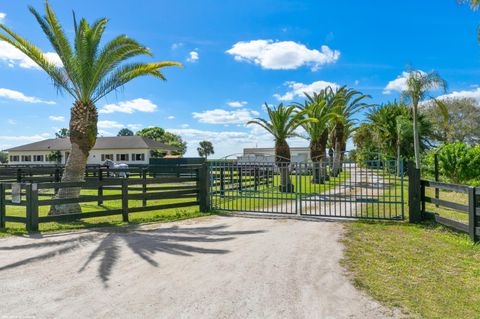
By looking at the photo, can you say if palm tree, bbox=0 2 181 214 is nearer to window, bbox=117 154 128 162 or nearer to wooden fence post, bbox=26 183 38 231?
wooden fence post, bbox=26 183 38 231

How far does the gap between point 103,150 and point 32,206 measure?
4285 centimetres

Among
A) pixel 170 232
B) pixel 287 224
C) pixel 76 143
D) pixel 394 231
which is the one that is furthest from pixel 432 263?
pixel 76 143

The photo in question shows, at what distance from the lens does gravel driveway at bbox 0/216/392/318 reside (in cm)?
396

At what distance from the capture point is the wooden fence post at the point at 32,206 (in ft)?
26.4

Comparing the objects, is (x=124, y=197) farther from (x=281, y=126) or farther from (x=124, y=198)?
(x=281, y=126)

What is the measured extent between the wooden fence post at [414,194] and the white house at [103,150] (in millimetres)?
39887

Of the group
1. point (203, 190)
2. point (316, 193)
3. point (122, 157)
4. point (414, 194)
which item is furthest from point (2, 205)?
point (122, 157)

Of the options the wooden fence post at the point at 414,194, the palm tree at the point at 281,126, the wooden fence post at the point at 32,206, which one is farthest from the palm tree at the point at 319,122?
the wooden fence post at the point at 32,206

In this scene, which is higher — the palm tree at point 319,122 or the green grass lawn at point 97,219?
the palm tree at point 319,122

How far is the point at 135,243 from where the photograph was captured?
7.02 m

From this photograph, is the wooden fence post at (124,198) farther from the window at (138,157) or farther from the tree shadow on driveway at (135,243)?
the window at (138,157)

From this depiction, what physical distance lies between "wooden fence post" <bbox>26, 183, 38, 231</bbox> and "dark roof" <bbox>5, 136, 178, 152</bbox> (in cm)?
3761

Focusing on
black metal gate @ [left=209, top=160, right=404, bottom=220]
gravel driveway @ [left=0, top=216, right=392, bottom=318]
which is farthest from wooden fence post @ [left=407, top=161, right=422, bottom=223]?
gravel driveway @ [left=0, top=216, right=392, bottom=318]

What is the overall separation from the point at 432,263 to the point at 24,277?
6545mm
